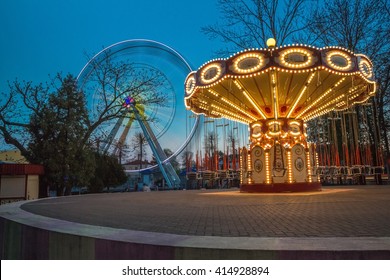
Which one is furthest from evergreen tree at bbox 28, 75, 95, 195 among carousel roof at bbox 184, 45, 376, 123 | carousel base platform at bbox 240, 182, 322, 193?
carousel base platform at bbox 240, 182, 322, 193

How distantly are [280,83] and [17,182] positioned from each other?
14341 mm

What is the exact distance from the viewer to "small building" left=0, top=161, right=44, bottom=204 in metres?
16.7

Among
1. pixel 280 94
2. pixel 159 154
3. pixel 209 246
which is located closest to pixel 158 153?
pixel 159 154

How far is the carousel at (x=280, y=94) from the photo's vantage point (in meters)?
11.5

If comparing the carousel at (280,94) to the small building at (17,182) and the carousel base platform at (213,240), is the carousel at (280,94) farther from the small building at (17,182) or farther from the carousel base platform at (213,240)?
the small building at (17,182)

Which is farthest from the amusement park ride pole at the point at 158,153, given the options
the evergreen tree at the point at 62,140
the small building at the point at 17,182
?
the small building at the point at 17,182

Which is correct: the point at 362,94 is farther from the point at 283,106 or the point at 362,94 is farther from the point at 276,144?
the point at 276,144

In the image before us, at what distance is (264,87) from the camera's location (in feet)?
44.1

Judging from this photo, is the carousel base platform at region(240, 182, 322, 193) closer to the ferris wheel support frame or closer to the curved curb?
the curved curb

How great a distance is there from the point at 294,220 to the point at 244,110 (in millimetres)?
11149

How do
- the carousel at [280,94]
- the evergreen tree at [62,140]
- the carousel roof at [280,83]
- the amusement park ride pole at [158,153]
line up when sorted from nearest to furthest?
the carousel roof at [280,83]
the carousel at [280,94]
the evergreen tree at [62,140]
the amusement park ride pole at [158,153]

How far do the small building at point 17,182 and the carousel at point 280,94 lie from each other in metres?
9.54

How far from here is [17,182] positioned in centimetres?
1734

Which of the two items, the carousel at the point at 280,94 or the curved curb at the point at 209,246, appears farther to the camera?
the carousel at the point at 280,94
